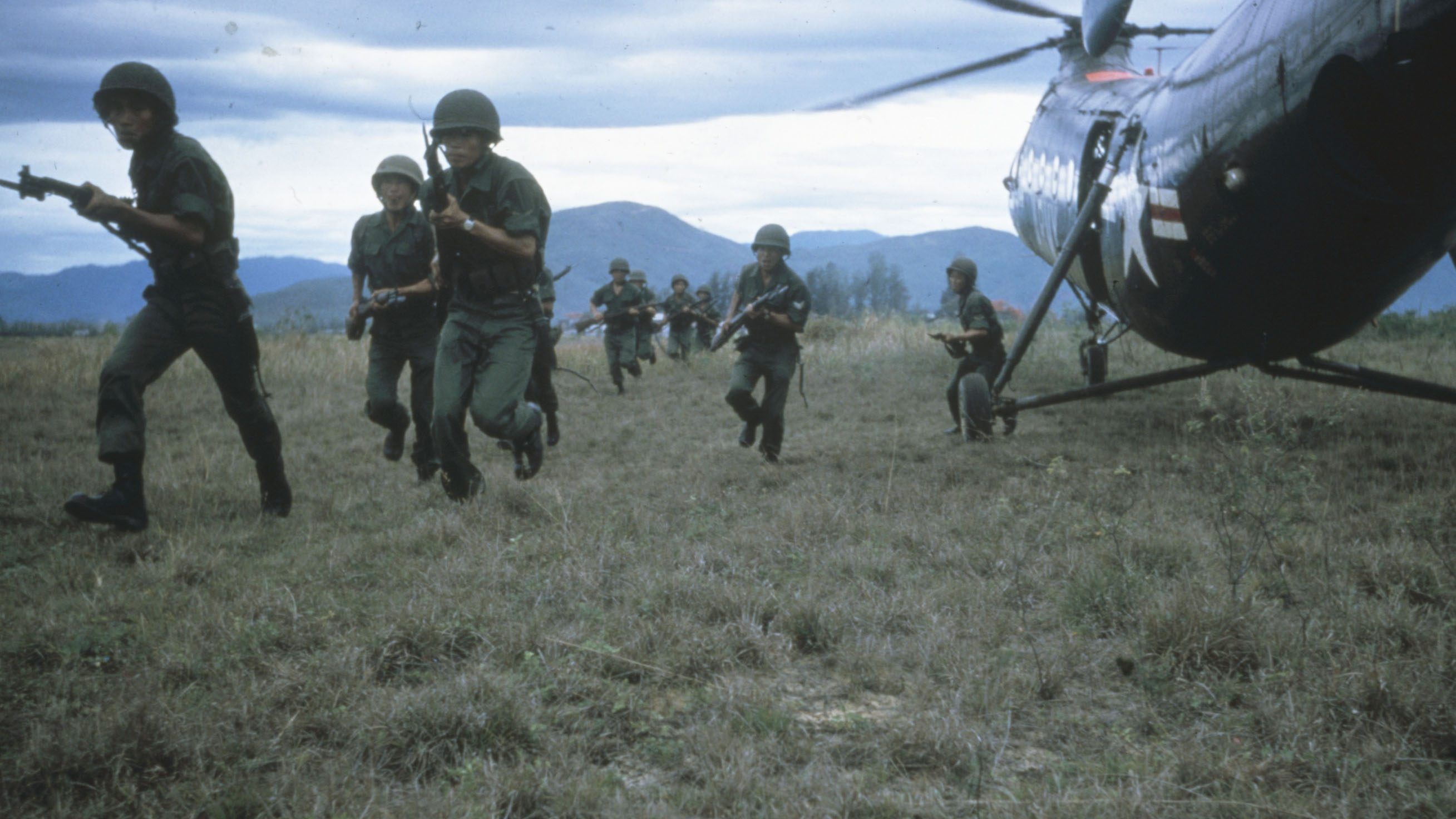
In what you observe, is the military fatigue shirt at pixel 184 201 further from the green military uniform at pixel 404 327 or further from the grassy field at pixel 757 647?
the green military uniform at pixel 404 327

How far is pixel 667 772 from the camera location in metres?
2.52

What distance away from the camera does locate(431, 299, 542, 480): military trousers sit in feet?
17.3

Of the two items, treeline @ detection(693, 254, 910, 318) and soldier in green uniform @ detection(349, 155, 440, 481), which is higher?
treeline @ detection(693, 254, 910, 318)

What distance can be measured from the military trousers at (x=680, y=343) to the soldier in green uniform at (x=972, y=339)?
9.19 meters

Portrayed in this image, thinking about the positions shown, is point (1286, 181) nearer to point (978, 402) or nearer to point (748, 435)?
point (978, 402)

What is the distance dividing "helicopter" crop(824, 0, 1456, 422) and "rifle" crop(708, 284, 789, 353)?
186cm

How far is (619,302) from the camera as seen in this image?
47.6 feet

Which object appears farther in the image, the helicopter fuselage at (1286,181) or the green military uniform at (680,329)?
the green military uniform at (680,329)

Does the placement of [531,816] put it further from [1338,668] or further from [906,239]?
[906,239]

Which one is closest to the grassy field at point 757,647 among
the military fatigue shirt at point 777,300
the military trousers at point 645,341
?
the military fatigue shirt at point 777,300

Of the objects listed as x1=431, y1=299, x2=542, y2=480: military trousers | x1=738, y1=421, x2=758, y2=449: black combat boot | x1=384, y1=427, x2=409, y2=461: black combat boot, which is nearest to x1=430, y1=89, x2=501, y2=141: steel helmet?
x1=431, y1=299, x2=542, y2=480: military trousers

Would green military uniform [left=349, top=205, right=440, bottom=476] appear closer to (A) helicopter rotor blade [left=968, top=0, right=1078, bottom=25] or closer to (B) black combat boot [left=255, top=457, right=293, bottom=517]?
(B) black combat boot [left=255, top=457, right=293, bottom=517]

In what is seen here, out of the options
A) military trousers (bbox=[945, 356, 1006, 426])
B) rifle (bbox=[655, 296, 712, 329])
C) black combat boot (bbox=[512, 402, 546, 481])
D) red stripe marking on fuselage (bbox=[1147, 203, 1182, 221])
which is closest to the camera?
red stripe marking on fuselage (bbox=[1147, 203, 1182, 221])

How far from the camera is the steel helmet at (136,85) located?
476 centimetres
